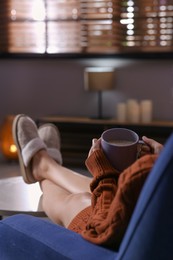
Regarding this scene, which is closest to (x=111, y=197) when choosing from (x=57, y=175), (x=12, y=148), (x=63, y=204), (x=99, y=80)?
(x=63, y=204)

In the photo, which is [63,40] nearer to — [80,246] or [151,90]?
[151,90]

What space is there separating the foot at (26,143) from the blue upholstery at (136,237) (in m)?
1.10

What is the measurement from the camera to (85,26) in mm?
3992

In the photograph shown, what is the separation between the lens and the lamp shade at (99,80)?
12.0ft

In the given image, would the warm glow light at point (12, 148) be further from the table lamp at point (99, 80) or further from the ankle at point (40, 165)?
the ankle at point (40, 165)

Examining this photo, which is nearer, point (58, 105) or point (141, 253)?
point (141, 253)

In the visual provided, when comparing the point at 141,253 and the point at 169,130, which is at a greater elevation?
the point at 141,253

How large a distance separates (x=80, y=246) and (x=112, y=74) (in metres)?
2.80

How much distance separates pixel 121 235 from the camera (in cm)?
102

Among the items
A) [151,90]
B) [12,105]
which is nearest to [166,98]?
[151,90]

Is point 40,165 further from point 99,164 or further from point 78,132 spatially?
point 78,132

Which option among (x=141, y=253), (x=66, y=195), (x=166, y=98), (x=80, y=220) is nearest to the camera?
(x=141, y=253)

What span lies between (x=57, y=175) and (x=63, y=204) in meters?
0.41

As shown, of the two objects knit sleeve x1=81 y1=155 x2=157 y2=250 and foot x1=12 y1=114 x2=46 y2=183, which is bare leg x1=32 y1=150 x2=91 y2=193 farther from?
knit sleeve x1=81 y1=155 x2=157 y2=250
